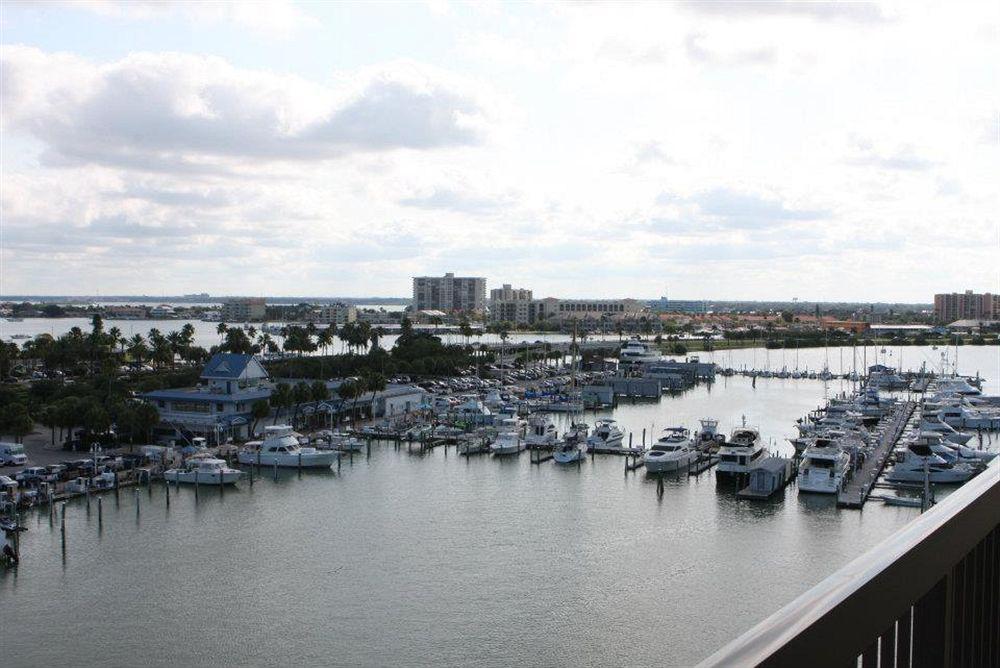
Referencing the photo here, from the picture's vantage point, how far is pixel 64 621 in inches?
328

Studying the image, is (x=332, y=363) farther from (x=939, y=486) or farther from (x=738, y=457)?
(x=939, y=486)

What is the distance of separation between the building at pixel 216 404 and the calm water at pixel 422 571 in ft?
10.9

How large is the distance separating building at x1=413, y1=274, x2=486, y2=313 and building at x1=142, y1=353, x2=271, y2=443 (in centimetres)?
7660

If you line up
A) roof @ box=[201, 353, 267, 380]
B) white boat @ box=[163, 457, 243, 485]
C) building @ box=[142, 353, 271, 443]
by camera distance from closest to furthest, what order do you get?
white boat @ box=[163, 457, 243, 485], building @ box=[142, 353, 271, 443], roof @ box=[201, 353, 267, 380]

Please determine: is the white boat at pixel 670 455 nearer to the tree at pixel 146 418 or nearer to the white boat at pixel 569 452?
the white boat at pixel 569 452

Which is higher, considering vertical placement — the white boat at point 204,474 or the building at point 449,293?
the building at point 449,293

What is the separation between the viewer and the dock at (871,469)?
42.8 feet

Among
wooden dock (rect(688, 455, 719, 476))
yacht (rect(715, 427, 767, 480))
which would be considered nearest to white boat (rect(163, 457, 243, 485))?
wooden dock (rect(688, 455, 719, 476))

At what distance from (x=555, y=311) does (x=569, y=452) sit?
216 feet

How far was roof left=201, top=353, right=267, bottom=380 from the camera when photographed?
18094 millimetres

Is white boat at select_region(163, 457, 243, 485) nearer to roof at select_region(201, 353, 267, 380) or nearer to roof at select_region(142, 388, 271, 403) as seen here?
roof at select_region(142, 388, 271, 403)

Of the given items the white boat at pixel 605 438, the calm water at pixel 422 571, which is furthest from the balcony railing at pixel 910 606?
the white boat at pixel 605 438

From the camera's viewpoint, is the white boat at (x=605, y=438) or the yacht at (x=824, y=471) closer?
the yacht at (x=824, y=471)

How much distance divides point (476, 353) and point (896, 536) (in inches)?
1400
